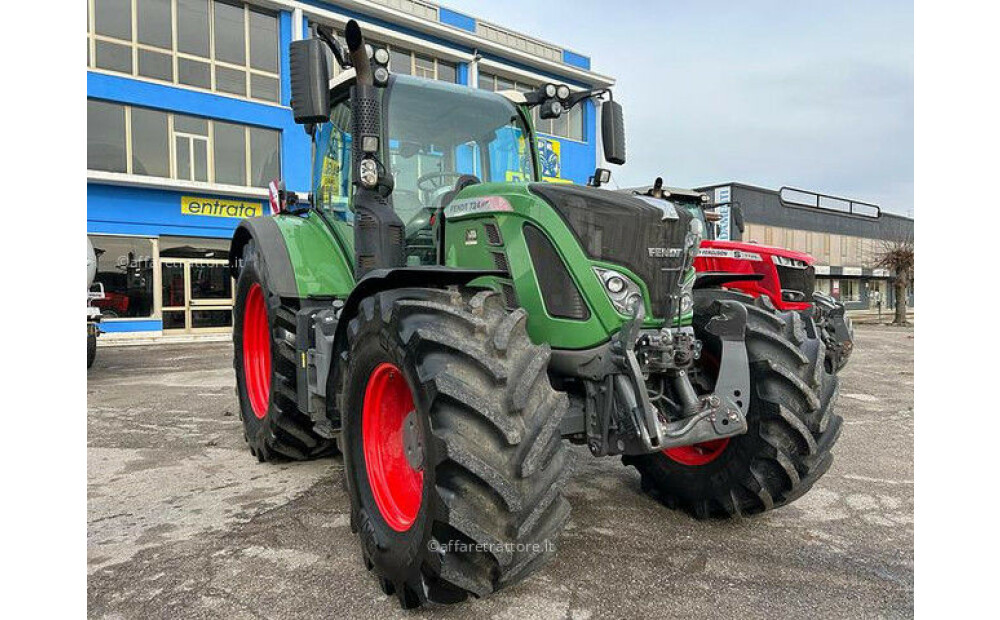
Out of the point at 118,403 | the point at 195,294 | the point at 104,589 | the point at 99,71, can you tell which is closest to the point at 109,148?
the point at 99,71

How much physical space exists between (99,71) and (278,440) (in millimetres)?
13983

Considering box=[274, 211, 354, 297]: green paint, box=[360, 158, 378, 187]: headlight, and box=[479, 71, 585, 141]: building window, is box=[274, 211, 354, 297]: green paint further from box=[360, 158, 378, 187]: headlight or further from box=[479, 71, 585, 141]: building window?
box=[479, 71, 585, 141]: building window

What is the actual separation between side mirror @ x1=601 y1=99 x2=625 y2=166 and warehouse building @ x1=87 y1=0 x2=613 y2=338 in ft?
39.3

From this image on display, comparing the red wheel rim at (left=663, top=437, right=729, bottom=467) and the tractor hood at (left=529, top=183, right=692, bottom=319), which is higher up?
the tractor hood at (left=529, top=183, right=692, bottom=319)

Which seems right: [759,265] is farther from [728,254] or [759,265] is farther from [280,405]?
[280,405]

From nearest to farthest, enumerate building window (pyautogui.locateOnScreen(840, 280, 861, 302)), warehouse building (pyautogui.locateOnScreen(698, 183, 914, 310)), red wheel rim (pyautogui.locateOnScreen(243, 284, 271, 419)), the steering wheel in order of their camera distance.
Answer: the steering wheel, red wheel rim (pyautogui.locateOnScreen(243, 284, 271, 419)), warehouse building (pyautogui.locateOnScreen(698, 183, 914, 310)), building window (pyautogui.locateOnScreen(840, 280, 861, 302))

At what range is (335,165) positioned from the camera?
14.1 ft

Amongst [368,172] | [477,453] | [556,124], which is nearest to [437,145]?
[368,172]

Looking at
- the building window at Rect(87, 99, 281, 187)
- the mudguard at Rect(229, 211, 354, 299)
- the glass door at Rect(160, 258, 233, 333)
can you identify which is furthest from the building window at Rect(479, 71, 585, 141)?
the mudguard at Rect(229, 211, 354, 299)

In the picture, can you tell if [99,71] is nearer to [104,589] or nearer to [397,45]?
[397,45]

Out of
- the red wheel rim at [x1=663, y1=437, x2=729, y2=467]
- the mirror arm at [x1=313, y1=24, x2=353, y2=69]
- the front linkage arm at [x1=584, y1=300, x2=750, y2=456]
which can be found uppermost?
the mirror arm at [x1=313, y1=24, x2=353, y2=69]

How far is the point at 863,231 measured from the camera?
37781 mm

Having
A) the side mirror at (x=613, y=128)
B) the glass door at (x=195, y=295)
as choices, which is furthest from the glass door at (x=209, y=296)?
the side mirror at (x=613, y=128)

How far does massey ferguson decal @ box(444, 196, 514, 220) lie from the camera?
9.69 feet
